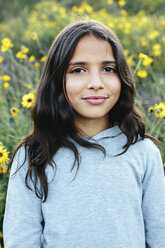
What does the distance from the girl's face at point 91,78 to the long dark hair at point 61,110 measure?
0.10 feet

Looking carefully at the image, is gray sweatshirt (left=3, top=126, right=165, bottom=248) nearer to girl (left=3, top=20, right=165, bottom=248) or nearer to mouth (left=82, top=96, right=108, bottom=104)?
girl (left=3, top=20, right=165, bottom=248)

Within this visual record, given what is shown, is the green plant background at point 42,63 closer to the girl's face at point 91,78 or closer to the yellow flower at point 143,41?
the yellow flower at point 143,41

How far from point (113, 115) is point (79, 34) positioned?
0.41 meters

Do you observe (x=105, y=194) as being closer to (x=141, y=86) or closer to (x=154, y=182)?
(x=154, y=182)

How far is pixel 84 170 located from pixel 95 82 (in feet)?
1.16

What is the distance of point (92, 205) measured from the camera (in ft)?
3.56

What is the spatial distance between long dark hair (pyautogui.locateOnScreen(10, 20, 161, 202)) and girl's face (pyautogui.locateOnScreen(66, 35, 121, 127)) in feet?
0.10

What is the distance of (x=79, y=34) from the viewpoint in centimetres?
107

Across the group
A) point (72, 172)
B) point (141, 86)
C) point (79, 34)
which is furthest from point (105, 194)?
point (141, 86)

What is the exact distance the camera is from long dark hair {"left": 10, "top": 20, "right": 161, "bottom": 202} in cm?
110

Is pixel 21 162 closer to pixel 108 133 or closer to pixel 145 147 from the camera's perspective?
pixel 108 133

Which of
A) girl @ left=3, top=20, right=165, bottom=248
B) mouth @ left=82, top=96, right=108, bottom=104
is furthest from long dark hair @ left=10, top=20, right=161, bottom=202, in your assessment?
mouth @ left=82, top=96, right=108, bottom=104

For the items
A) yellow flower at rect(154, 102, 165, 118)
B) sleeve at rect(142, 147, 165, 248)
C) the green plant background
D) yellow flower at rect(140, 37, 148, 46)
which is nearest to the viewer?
sleeve at rect(142, 147, 165, 248)

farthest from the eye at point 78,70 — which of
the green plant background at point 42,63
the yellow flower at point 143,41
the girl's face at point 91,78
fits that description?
the yellow flower at point 143,41
